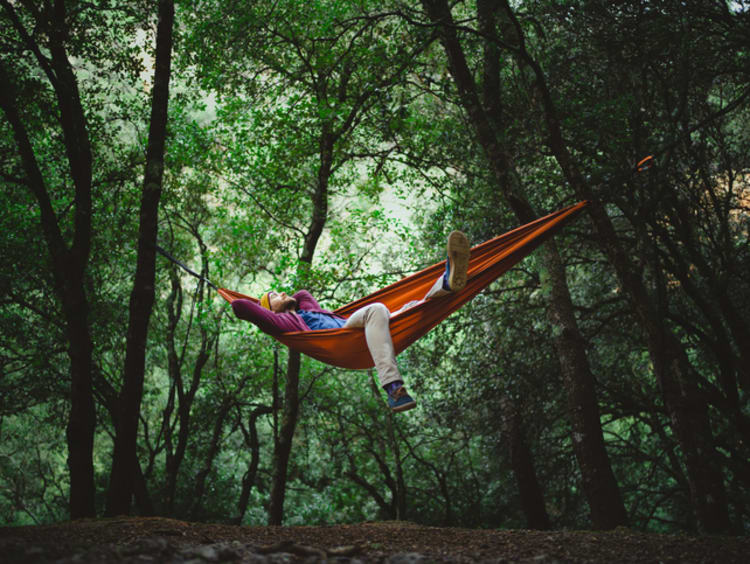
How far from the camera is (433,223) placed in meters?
5.32

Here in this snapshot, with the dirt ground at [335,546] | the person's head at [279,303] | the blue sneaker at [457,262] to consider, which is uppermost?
the person's head at [279,303]

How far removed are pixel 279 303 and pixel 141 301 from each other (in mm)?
773

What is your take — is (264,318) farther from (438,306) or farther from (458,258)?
(458,258)

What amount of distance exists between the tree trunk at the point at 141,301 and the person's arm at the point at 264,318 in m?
0.61

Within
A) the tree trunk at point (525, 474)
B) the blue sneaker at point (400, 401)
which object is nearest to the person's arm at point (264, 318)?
the blue sneaker at point (400, 401)

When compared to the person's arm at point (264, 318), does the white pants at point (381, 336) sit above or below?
below

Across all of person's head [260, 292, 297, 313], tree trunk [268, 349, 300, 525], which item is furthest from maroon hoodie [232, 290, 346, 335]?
tree trunk [268, 349, 300, 525]

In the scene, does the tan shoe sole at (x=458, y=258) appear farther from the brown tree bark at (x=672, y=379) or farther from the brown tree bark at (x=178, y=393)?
the brown tree bark at (x=178, y=393)

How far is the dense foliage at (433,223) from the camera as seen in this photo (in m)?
3.07

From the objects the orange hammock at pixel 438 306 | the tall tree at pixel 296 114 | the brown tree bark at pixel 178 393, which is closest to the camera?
the orange hammock at pixel 438 306

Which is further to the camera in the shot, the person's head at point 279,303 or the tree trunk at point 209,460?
the tree trunk at point 209,460

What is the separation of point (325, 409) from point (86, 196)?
481 cm

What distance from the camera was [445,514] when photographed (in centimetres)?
734

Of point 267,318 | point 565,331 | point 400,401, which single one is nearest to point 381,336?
point 400,401
